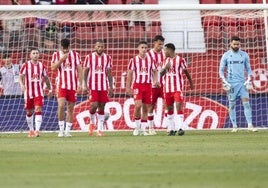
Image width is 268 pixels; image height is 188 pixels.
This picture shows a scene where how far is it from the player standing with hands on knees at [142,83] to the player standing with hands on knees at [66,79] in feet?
4.02

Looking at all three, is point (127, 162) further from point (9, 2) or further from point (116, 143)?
point (9, 2)

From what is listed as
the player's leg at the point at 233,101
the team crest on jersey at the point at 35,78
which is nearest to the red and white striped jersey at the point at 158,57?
the player's leg at the point at 233,101

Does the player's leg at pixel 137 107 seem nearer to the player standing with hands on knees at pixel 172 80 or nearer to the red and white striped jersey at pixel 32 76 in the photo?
the player standing with hands on knees at pixel 172 80

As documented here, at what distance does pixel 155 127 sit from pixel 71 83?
12.5 feet

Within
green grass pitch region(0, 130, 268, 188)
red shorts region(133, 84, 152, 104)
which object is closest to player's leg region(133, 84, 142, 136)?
red shorts region(133, 84, 152, 104)

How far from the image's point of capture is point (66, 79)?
2106cm

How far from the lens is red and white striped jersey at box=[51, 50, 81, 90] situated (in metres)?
21.0

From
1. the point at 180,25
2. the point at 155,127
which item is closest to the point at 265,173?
the point at 155,127

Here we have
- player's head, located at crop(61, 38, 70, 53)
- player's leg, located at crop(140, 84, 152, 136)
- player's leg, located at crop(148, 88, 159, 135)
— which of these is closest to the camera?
player's head, located at crop(61, 38, 70, 53)

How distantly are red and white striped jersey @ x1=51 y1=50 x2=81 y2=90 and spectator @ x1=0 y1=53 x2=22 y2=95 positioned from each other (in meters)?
3.05

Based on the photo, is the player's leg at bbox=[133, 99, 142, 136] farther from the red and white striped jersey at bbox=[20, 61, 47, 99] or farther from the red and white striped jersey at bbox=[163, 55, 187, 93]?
the red and white striped jersey at bbox=[20, 61, 47, 99]

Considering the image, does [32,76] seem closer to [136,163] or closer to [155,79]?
[155,79]

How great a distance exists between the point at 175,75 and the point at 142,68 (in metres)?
0.74

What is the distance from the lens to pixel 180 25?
26.2 meters
